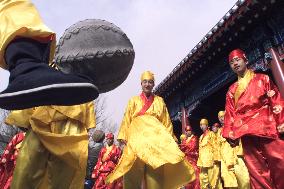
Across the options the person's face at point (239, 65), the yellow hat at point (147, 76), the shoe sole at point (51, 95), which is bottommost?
the shoe sole at point (51, 95)

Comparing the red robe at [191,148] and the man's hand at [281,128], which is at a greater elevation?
the red robe at [191,148]

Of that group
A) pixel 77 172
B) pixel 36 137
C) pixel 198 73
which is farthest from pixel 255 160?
pixel 198 73

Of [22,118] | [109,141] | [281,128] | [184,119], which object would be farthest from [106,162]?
[22,118]

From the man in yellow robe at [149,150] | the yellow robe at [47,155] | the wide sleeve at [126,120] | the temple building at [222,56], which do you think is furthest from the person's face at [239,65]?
the yellow robe at [47,155]

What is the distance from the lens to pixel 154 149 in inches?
158

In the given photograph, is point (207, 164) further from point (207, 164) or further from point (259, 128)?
point (259, 128)

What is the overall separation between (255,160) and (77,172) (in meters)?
1.92

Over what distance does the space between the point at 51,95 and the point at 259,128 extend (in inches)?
108

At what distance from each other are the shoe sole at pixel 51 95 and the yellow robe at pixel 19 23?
276 mm

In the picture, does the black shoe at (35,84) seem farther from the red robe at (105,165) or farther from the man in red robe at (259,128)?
the red robe at (105,165)

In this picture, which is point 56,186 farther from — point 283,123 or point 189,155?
point 189,155

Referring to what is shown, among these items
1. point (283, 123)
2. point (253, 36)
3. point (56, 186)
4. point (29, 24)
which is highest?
point (253, 36)

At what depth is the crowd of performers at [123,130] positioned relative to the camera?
139cm

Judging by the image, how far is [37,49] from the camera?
1418mm
